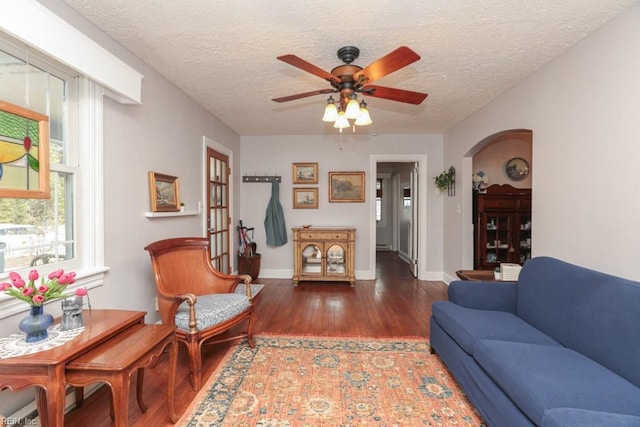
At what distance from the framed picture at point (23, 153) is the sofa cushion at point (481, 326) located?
2613 mm

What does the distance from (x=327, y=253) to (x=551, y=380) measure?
346cm

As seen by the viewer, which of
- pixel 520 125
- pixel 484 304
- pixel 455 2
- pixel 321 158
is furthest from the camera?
pixel 321 158

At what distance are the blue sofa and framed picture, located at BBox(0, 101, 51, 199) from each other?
2.60 m

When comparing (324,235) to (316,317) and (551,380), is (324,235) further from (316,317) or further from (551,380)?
(551,380)

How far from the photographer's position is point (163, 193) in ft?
9.06

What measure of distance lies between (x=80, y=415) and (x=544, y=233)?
11.8 feet

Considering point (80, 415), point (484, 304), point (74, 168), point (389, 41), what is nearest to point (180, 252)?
point (74, 168)

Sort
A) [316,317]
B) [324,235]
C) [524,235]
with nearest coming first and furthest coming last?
1. [316,317]
2. [524,235]
3. [324,235]

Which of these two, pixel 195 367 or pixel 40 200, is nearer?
pixel 40 200

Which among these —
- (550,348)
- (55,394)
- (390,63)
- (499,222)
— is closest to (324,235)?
(499,222)

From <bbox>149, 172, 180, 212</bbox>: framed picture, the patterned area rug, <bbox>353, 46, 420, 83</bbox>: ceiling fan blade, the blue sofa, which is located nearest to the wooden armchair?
the patterned area rug

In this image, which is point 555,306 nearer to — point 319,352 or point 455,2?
point 319,352

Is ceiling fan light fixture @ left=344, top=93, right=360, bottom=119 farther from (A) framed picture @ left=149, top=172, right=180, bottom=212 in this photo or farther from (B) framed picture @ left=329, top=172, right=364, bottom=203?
(B) framed picture @ left=329, top=172, right=364, bottom=203

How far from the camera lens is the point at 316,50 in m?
2.29
